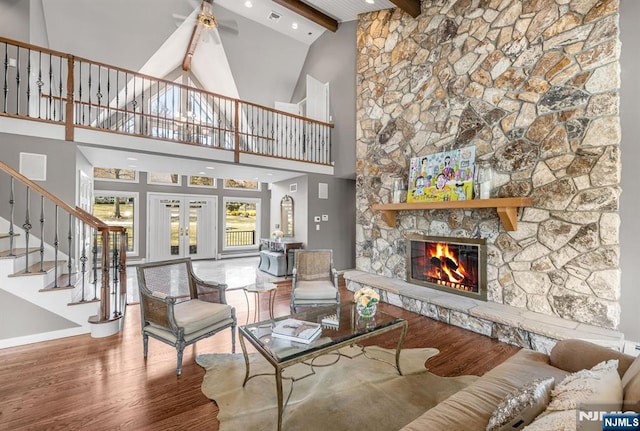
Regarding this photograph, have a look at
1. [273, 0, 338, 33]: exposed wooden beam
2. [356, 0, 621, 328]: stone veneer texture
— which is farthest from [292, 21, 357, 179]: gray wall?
[356, 0, 621, 328]: stone veneer texture

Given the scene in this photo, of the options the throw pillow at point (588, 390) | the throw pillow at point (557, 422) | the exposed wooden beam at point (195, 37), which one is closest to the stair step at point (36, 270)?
the throw pillow at point (557, 422)

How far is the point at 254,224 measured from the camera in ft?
33.6

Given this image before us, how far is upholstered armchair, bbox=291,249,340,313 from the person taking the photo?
3543 mm

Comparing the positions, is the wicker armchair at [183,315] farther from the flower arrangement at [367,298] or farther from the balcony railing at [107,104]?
the balcony railing at [107,104]

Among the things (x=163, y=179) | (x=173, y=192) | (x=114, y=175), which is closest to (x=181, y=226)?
(x=173, y=192)

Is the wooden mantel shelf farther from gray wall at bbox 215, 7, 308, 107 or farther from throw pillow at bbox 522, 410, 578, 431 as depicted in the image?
gray wall at bbox 215, 7, 308, 107

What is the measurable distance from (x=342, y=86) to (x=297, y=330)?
566 cm

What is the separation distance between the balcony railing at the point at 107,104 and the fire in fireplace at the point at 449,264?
318 cm

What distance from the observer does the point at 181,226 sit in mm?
9008

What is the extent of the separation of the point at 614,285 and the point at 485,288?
1193mm

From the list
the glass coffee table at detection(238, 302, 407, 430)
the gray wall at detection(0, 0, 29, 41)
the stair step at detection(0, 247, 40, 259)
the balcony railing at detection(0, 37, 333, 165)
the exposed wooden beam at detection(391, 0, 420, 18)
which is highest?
the exposed wooden beam at detection(391, 0, 420, 18)

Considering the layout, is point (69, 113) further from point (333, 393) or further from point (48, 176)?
point (333, 393)

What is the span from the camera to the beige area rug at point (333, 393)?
1.90m

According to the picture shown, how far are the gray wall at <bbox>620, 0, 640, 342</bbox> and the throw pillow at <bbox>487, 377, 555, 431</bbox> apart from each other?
101 inches
